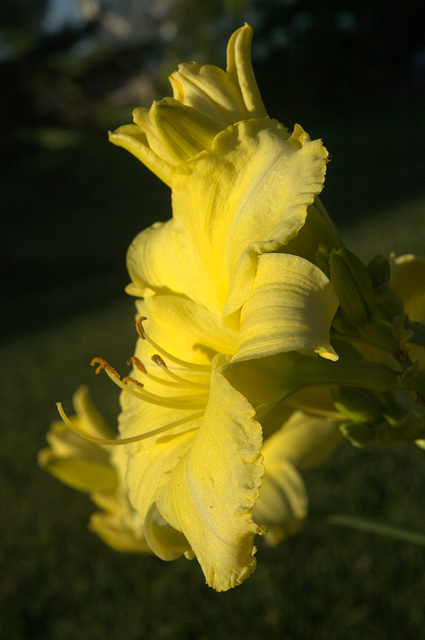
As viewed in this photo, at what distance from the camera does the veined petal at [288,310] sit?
0.57m

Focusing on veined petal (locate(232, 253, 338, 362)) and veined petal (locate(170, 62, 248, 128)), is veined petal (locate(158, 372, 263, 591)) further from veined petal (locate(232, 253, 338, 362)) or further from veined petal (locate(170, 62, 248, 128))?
veined petal (locate(170, 62, 248, 128))

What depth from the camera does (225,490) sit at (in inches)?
24.0

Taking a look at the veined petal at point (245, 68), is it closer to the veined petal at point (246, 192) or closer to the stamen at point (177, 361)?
the veined petal at point (246, 192)

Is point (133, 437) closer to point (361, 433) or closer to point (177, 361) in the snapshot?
point (177, 361)

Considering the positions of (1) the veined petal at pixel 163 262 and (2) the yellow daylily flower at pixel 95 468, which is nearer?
(1) the veined petal at pixel 163 262

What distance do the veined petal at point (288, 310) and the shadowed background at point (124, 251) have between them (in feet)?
2.57

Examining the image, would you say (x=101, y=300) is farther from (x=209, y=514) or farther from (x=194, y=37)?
(x=194, y=37)

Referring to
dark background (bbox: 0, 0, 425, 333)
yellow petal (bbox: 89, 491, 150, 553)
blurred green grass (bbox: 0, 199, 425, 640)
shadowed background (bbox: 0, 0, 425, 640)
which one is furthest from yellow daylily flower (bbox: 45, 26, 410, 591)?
dark background (bbox: 0, 0, 425, 333)

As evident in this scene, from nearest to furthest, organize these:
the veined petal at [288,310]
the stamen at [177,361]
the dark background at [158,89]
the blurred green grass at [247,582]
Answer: the veined petal at [288,310] → the stamen at [177,361] → the blurred green grass at [247,582] → the dark background at [158,89]

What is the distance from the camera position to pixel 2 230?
10.5 m

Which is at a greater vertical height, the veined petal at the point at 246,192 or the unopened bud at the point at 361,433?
the veined petal at the point at 246,192

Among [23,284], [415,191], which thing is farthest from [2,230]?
[415,191]

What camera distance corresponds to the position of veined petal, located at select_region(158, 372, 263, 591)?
0.59 meters

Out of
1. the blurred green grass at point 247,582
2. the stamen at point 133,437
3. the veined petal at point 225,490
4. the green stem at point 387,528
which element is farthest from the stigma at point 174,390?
the blurred green grass at point 247,582
